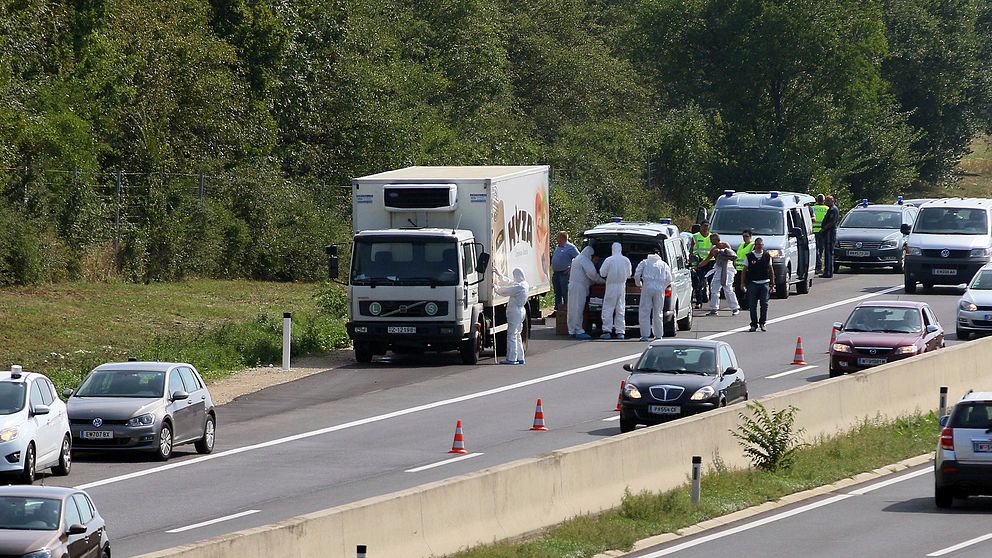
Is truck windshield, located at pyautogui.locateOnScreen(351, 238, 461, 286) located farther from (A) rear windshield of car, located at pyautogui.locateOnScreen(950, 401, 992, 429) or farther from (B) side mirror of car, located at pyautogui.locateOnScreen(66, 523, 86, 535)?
(B) side mirror of car, located at pyautogui.locateOnScreen(66, 523, 86, 535)

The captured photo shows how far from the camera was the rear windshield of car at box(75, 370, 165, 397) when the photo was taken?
74.3 feet

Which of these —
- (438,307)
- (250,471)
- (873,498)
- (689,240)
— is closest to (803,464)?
(873,498)

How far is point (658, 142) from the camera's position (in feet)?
205

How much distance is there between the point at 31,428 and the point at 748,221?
23998 millimetres

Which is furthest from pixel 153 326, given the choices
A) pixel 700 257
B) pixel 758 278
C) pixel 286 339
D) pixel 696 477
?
pixel 696 477

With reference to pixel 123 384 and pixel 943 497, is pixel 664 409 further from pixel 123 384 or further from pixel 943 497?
pixel 123 384

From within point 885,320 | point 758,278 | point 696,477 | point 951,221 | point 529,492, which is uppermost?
point 951,221

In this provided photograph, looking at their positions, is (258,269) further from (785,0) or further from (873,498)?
(873,498)

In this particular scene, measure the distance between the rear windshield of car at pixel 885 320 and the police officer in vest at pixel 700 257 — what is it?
856 cm

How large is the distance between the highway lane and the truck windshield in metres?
10.4

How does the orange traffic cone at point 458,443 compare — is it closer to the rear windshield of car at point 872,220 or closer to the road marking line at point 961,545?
the road marking line at point 961,545

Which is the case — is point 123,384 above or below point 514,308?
below

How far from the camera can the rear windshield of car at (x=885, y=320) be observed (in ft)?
96.8

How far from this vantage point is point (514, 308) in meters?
30.6
